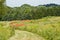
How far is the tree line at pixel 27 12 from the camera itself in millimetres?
7729

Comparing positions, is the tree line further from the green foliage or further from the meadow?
the green foliage

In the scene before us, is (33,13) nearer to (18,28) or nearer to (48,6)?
(48,6)

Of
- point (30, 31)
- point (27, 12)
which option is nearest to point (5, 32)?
point (30, 31)

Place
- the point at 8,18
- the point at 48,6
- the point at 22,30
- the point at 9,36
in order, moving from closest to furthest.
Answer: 1. the point at 9,36
2. the point at 22,30
3. the point at 8,18
4. the point at 48,6

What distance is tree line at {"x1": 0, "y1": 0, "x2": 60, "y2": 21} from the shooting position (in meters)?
7.73

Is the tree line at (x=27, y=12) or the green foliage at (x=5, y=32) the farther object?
the tree line at (x=27, y=12)

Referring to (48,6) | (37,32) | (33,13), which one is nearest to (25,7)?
(33,13)

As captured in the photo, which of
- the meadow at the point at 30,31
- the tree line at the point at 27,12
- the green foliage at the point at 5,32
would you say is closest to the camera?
the green foliage at the point at 5,32

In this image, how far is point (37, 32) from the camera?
5.96 m

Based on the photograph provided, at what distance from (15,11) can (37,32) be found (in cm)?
230

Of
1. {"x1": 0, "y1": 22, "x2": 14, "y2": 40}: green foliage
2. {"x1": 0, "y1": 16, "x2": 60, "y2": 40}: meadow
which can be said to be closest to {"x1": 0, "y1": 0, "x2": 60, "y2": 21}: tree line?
{"x1": 0, "y1": 16, "x2": 60, "y2": 40}: meadow

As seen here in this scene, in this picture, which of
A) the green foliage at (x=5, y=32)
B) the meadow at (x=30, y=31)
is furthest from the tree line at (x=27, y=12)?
the green foliage at (x=5, y=32)

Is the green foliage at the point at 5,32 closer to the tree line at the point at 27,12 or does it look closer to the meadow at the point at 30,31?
the meadow at the point at 30,31

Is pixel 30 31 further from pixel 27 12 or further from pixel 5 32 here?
pixel 27 12
